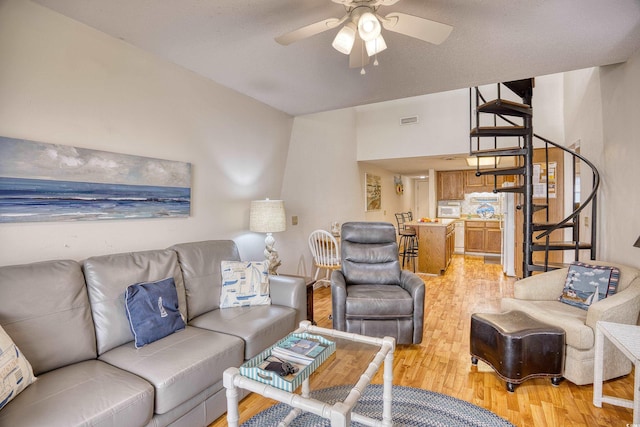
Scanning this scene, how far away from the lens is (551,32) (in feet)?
6.47

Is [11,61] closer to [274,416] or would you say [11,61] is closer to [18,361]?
[18,361]

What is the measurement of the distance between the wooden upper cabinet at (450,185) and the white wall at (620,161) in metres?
4.45

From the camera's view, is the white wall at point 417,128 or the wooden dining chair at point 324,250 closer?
the wooden dining chair at point 324,250

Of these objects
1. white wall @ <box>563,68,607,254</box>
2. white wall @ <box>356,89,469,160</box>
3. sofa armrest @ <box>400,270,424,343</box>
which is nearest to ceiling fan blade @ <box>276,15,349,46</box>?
sofa armrest @ <box>400,270,424,343</box>

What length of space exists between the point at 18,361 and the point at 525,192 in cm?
415

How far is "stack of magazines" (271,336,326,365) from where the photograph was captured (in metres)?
1.49

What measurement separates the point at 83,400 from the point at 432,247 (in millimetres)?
5076

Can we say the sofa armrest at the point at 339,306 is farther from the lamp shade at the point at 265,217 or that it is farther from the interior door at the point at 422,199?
the interior door at the point at 422,199

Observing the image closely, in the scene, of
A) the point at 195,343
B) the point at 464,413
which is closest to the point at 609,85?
the point at 464,413

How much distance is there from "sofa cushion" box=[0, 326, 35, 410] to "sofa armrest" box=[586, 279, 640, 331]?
10.1 ft

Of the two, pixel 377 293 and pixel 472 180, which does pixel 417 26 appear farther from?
pixel 472 180

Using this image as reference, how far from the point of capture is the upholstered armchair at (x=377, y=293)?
102 inches

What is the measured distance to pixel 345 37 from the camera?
63.2 inches

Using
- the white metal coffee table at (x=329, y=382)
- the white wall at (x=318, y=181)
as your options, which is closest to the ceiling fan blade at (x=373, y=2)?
the white metal coffee table at (x=329, y=382)
